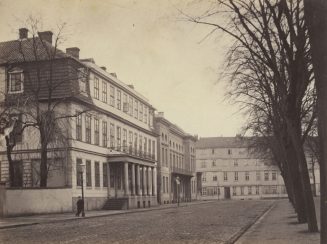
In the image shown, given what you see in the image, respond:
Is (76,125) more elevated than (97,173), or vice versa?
(76,125)

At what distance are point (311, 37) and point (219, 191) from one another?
352 feet

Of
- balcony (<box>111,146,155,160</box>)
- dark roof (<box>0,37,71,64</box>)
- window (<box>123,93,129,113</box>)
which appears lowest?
balcony (<box>111,146,155,160</box>)

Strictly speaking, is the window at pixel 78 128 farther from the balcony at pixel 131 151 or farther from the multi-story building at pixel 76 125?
the balcony at pixel 131 151

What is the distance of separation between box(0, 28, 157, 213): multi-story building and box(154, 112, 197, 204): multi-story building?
10737 mm

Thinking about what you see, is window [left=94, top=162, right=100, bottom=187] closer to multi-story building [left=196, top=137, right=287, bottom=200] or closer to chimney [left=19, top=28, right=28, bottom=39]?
chimney [left=19, top=28, right=28, bottom=39]

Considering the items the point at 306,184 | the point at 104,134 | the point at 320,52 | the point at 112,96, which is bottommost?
the point at 306,184

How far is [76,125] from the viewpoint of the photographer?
4041cm

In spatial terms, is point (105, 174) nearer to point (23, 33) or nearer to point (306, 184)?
point (23, 33)

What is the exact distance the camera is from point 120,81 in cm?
5134

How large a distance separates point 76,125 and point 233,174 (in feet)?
264

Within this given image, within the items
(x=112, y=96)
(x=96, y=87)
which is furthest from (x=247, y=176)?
(x=96, y=87)

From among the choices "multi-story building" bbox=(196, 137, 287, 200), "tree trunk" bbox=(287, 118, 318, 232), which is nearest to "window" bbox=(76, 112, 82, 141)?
"tree trunk" bbox=(287, 118, 318, 232)

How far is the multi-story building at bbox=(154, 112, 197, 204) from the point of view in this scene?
224ft

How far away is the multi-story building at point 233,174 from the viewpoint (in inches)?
4500
